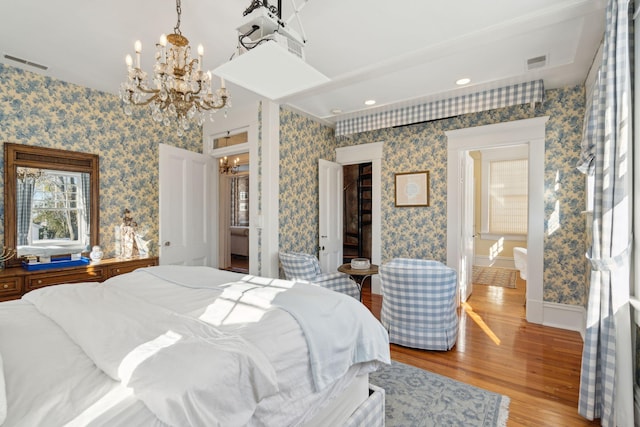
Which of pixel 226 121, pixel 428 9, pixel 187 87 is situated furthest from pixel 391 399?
pixel 226 121

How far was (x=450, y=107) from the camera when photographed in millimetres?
3748

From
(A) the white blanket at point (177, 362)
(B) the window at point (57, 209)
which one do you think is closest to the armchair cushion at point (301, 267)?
(A) the white blanket at point (177, 362)

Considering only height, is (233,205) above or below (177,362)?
above

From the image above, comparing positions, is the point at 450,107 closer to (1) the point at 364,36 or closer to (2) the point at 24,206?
(1) the point at 364,36

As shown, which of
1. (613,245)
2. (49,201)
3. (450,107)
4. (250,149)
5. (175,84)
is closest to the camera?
(613,245)

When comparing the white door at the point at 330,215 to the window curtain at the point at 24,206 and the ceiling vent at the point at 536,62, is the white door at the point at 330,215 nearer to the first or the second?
the ceiling vent at the point at 536,62

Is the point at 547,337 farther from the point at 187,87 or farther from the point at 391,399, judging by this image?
the point at 187,87

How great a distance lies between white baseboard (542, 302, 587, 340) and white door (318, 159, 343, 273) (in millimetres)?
2718

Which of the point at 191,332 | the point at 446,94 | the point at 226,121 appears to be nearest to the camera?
the point at 191,332

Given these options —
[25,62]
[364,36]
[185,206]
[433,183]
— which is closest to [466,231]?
[433,183]

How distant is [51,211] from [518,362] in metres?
4.63

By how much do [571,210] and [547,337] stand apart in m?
1.40

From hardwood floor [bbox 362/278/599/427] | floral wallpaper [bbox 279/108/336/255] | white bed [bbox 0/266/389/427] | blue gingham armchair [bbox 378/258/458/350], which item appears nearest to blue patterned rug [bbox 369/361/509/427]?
hardwood floor [bbox 362/278/599/427]

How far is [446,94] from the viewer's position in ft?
11.9
